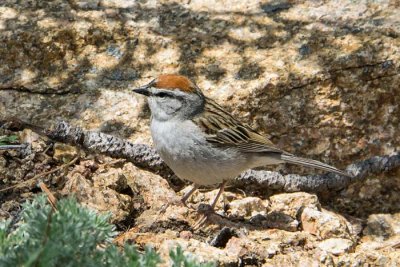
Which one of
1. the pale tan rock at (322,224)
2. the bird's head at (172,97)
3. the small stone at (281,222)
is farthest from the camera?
the bird's head at (172,97)

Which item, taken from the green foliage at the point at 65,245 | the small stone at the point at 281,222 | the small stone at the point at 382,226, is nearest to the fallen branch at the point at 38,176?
the small stone at the point at 281,222

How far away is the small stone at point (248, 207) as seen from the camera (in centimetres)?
547

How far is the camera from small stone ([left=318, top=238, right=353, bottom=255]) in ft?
16.3

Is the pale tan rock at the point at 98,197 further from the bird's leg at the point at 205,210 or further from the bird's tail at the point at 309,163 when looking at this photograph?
the bird's tail at the point at 309,163

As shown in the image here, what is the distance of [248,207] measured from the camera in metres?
5.50

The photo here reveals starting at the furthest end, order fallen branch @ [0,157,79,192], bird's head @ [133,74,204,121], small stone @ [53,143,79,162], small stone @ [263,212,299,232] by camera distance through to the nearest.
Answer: bird's head @ [133,74,204,121], small stone @ [53,143,79,162], small stone @ [263,212,299,232], fallen branch @ [0,157,79,192]

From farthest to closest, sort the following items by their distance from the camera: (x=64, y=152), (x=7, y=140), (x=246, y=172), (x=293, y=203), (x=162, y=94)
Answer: (x=246, y=172), (x=162, y=94), (x=293, y=203), (x=64, y=152), (x=7, y=140)

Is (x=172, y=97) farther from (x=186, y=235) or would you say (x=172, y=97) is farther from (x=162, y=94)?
(x=186, y=235)

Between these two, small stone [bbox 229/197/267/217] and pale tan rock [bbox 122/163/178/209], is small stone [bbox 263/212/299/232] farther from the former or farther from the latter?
pale tan rock [bbox 122/163/178/209]

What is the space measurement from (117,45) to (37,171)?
68.3 inches

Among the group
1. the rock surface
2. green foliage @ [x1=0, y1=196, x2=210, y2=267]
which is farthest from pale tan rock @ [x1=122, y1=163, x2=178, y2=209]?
green foliage @ [x1=0, y1=196, x2=210, y2=267]

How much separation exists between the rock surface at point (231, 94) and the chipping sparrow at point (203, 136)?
0.27 meters

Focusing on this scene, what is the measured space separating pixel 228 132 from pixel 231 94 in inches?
21.4

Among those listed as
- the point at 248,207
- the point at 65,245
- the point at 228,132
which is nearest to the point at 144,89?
the point at 228,132
